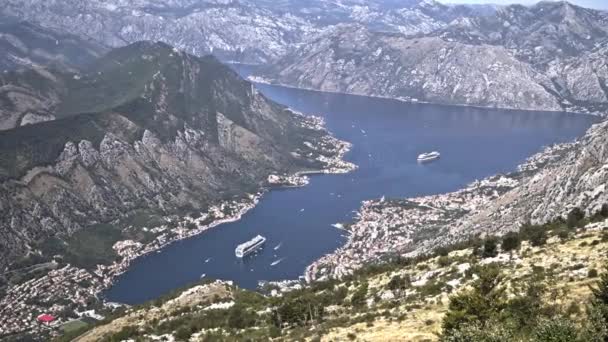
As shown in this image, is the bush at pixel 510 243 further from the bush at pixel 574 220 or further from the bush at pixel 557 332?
the bush at pixel 557 332

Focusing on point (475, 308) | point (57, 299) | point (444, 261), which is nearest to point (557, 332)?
point (475, 308)

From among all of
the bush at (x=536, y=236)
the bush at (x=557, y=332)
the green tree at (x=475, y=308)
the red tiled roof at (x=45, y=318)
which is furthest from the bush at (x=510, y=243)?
the red tiled roof at (x=45, y=318)

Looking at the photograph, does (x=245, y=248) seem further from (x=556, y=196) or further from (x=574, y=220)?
(x=574, y=220)

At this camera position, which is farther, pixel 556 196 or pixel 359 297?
pixel 556 196

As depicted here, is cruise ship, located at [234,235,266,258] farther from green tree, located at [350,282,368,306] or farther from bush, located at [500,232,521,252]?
bush, located at [500,232,521,252]

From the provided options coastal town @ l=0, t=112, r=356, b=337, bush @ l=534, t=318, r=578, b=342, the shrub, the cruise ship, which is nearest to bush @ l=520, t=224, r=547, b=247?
the shrub

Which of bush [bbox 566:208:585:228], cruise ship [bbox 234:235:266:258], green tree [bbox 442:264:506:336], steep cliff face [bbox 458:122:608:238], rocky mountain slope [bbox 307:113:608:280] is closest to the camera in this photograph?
green tree [bbox 442:264:506:336]

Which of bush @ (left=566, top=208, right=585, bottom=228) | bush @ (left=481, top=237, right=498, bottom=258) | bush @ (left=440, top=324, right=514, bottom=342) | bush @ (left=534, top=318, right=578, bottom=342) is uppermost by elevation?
bush @ (left=534, top=318, right=578, bottom=342)

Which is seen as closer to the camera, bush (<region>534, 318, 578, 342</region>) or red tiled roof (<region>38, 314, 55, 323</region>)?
bush (<region>534, 318, 578, 342</region>)

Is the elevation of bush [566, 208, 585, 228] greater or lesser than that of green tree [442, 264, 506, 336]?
lesser
